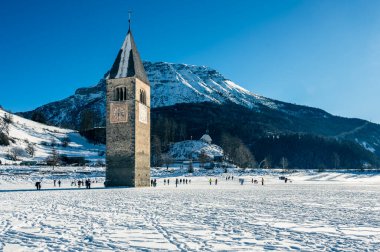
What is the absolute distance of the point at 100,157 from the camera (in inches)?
4045

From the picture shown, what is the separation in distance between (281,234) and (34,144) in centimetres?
10467

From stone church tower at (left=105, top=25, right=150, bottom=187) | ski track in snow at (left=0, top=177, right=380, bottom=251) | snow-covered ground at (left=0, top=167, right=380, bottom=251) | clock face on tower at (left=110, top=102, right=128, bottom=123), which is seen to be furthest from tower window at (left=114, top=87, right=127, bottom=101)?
ski track in snow at (left=0, top=177, right=380, bottom=251)

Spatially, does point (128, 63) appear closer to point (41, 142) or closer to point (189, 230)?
point (189, 230)

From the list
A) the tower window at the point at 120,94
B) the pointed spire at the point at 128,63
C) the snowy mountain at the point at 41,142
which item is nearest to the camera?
the tower window at the point at 120,94

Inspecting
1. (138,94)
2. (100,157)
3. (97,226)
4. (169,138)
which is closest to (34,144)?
(100,157)

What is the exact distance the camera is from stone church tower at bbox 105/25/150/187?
149 ft

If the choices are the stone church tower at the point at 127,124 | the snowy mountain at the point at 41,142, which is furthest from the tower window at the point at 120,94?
the snowy mountain at the point at 41,142

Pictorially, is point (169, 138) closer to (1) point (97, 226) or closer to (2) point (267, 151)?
(2) point (267, 151)

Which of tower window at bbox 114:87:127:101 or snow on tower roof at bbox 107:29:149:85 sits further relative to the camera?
snow on tower roof at bbox 107:29:149:85

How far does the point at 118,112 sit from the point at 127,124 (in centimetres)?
207

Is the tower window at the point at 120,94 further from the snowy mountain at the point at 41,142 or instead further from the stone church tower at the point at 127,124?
the snowy mountain at the point at 41,142

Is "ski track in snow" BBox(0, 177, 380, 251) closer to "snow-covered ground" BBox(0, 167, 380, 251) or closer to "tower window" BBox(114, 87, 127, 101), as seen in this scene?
"snow-covered ground" BBox(0, 167, 380, 251)

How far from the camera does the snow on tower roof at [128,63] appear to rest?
48350 millimetres

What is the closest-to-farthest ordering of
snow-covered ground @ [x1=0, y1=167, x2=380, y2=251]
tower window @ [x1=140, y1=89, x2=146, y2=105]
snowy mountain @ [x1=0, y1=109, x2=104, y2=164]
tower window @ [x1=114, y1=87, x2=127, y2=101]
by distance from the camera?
snow-covered ground @ [x1=0, y1=167, x2=380, y2=251] → tower window @ [x1=114, y1=87, x2=127, y2=101] → tower window @ [x1=140, y1=89, x2=146, y2=105] → snowy mountain @ [x1=0, y1=109, x2=104, y2=164]
